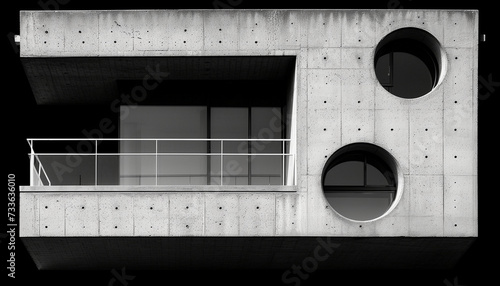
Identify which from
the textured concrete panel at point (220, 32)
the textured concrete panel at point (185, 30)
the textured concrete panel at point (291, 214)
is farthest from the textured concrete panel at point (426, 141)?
the textured concrete panel at point (185, 30)

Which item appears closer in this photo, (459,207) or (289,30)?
(459,207)

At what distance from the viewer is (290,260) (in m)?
25.5

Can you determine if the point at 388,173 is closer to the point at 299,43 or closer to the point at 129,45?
the point at 299,43

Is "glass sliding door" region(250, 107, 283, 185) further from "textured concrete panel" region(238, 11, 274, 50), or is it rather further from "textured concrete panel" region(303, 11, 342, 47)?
"textured concrete panel" region(303, 11, 342, 47)

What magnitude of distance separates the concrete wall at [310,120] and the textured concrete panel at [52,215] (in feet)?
0.06

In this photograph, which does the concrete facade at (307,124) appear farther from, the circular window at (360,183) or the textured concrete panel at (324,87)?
the circular window at (360,183)

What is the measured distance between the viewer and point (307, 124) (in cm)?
2398

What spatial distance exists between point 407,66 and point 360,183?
2605 millimetres

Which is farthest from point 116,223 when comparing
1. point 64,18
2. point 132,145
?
point 64,18

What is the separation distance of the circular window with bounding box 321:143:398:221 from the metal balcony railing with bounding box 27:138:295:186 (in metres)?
1.05

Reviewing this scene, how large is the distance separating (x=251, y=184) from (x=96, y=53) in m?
4.24

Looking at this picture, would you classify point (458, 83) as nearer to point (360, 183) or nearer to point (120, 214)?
point (360, 183)

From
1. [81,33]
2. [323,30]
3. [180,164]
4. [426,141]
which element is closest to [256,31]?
[323,30]

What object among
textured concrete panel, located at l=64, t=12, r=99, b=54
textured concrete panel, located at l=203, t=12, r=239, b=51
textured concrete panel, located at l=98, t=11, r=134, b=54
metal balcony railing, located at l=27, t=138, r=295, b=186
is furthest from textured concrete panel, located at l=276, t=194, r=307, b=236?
textured concrete panel, located at l=64, t=12, r=99, b=54
